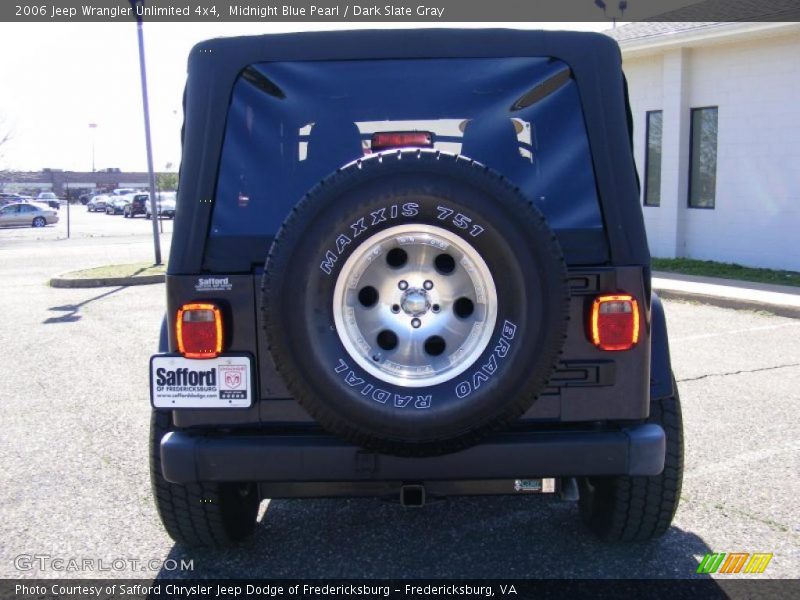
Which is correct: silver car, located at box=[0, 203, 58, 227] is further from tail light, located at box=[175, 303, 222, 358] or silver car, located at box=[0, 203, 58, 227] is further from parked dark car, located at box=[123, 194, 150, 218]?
tail light, located at box=[175, 303, 222, 358]

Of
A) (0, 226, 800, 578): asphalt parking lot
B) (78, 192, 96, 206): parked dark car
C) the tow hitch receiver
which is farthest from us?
(78, 192, 96, 206): parked dark car

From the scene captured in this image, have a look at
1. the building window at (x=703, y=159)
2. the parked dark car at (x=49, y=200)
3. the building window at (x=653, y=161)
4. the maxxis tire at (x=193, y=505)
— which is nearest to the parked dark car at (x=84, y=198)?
the parked dark car at (x=49, y=200)

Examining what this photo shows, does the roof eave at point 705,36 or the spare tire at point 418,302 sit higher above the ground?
the roof eave at point 705,36

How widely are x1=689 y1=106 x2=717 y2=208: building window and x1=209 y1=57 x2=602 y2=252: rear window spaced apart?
499 inches

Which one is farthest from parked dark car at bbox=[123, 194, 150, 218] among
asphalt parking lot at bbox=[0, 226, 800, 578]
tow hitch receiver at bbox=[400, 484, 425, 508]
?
tow hitch receiver at bbox=[400, 484, 425, 508]

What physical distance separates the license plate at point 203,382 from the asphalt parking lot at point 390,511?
2.81ft

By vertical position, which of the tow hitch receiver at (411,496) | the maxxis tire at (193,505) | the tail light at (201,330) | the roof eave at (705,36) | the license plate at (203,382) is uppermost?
the roof eave at (705,36)

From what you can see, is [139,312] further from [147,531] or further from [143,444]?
[147,531]

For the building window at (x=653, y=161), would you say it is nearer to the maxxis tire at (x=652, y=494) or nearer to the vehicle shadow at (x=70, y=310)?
the vehicle shadow at (x=70, y=310)

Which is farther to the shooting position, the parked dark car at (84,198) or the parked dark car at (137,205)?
the parked dark car at (84,198)

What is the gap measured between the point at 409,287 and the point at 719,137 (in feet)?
44.2

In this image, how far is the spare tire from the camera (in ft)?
9.36

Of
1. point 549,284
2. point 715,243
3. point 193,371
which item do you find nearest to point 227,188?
point 193,371

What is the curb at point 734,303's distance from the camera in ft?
33.8
